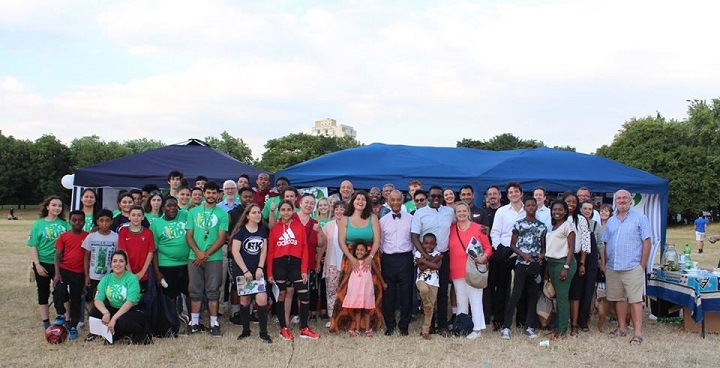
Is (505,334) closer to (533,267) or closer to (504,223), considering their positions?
(533,267)

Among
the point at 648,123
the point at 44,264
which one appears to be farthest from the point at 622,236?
the point at 648,123

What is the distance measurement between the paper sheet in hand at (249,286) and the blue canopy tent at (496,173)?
3319mm

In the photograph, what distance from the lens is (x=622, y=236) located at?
5.79m

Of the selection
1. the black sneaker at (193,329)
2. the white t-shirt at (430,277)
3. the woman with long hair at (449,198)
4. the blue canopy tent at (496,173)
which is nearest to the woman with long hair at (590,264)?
the woman with long hair at (449,198)

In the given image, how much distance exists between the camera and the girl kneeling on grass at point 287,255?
215 inches

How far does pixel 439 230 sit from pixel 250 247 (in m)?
1.90

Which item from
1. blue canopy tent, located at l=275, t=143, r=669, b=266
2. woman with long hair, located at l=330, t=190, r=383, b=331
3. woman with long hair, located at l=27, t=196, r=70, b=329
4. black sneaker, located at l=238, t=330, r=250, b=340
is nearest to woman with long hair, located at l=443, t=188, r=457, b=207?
woman with long hair, located at l=330, t=190, r=383, b=331

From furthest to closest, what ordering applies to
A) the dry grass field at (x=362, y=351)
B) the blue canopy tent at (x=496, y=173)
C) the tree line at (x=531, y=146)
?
the tree line at (x=531, y=146), the blue canopy tent at (x=496, y=173), the dry grass field at (x=362, y=351)

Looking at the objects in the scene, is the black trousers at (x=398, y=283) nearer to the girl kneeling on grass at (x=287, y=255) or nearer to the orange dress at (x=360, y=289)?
the orange dress at (x=360, y=289)

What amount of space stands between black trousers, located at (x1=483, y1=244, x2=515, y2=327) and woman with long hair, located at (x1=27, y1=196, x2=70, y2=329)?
442 cm

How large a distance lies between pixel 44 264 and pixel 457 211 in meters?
4.12

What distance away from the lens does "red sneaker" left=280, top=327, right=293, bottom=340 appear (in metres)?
5.47

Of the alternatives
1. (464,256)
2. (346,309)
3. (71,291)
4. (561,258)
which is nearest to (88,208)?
(71,291)

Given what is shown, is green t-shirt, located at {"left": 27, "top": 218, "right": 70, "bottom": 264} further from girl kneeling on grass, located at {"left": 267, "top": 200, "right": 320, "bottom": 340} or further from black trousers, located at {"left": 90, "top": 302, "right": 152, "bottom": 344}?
girl kneeling on grass, located at {"left": 267, "top": 200, "right": 320, "bottom": 340}
